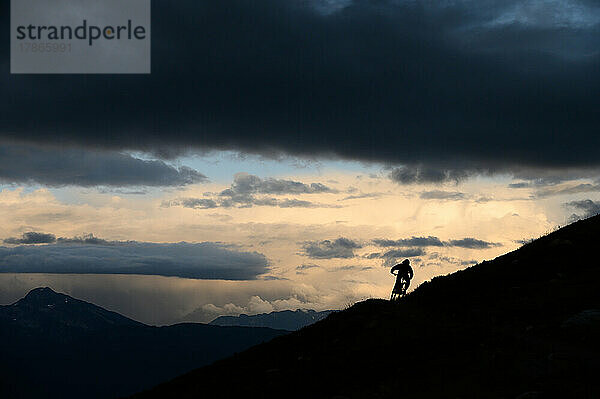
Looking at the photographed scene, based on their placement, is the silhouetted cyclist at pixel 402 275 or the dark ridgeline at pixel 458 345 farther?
the silhouetted cyclist at pixel 402 275

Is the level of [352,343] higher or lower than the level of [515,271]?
lower

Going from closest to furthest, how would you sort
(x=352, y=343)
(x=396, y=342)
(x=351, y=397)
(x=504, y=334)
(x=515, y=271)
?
1. (x=351, y=397)
2. (x=504, y=334)
3. (x=396, y=342)
4. (x=352, y=343)
5. (x=515, y=271)

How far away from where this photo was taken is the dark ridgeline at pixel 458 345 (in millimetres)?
19875

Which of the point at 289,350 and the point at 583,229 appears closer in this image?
the point at 289,350

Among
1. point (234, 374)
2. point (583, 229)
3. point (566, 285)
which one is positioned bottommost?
point (234, 374)

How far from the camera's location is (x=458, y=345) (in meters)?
24.0

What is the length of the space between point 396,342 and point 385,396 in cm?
548

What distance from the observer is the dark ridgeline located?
19.9 m

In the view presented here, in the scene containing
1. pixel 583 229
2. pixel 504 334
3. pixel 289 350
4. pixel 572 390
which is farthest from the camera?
pixel 583 229

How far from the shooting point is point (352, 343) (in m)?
27.7

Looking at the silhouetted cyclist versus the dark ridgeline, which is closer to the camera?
the dark ridgeline

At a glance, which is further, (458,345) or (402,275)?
(402,275)

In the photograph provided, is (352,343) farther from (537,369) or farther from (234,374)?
(537,369)

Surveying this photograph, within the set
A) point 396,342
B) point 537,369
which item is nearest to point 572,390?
point 537,369
